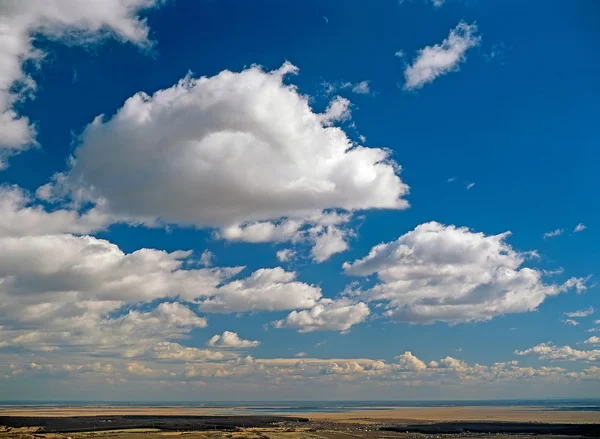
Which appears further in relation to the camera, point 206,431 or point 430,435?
point 206,431

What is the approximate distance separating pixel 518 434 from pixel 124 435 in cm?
8769

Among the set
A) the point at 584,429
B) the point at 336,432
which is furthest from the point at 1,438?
the point at 584,429

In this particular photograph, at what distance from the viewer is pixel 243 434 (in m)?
131

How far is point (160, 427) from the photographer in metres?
154

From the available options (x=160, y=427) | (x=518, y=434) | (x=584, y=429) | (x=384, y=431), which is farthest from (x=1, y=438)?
(x=584, y=429)

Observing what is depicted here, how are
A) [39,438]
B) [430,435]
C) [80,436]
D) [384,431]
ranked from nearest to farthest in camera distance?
[39,438] → [80,436] → [430,435] → [384,431]

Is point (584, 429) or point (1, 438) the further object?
point (584, 429)

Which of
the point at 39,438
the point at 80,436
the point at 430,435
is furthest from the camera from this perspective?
the point at 430,435

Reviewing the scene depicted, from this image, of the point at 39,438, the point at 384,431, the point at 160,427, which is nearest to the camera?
the point at 39,438

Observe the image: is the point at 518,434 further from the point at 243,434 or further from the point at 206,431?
the point at 206,431

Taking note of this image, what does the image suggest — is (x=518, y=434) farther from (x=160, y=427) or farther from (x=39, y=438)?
(x=39, y=438)

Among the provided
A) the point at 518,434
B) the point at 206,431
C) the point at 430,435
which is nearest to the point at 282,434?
the point at 206,431

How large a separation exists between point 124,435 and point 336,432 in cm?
4793

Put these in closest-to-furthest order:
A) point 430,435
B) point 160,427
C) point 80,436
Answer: point 80,436
point 430,435
point 160,427
